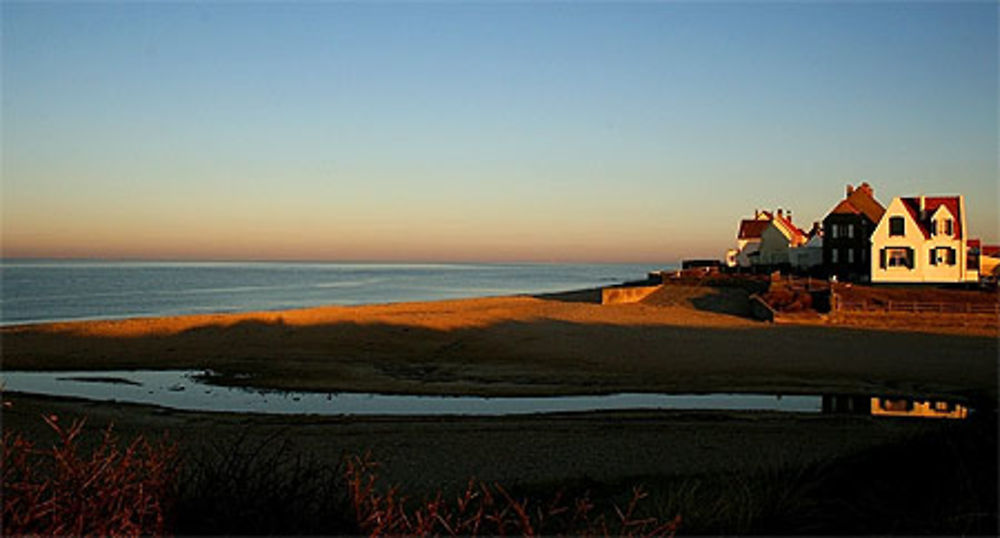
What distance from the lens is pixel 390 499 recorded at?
202 inches

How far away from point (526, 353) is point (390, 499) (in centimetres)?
2206

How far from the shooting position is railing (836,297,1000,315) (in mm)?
30344

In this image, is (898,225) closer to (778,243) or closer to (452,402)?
(778,243)

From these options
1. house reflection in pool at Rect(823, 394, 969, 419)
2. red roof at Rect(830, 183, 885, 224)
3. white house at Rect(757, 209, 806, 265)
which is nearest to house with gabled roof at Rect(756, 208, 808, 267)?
white house at Rect(757, 209, 806, 265)

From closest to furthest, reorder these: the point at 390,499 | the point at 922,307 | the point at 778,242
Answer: the point at 390,499, the point at 922,307, the point at 778,242

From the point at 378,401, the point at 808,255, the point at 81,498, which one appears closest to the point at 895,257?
the point at 808,255

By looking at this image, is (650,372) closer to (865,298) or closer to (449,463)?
(449,463)

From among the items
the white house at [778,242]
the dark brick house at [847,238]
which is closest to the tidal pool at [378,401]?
the dark brick house at [847,238]

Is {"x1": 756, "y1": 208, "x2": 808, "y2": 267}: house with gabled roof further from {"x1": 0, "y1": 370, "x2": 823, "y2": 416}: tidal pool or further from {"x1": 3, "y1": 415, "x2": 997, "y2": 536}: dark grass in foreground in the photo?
{"x1": 3, "y1": 415, "x2": 997, "y2": 536}: dark grass in foreground

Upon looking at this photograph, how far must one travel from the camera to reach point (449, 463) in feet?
42.6

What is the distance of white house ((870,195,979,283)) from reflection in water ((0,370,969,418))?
25.9 m

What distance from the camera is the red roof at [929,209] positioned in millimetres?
42562

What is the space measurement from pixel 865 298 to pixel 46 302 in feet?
177

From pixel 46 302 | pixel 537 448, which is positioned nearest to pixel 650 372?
pixel 537 448
